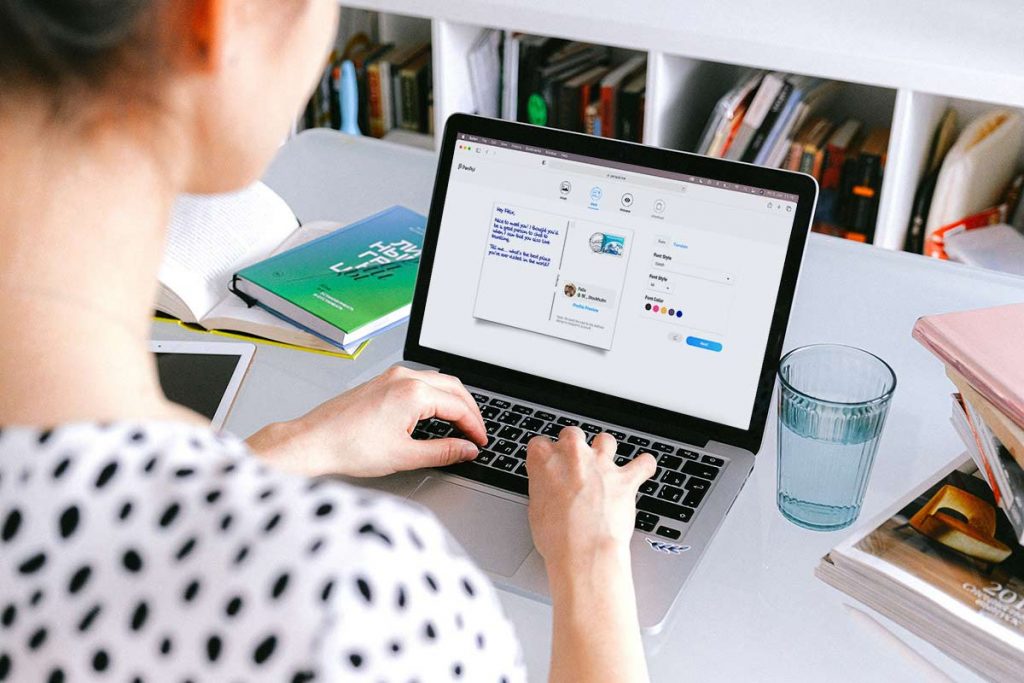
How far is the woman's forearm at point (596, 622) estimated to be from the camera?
2.52 feet

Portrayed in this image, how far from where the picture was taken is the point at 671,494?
3.43 feet

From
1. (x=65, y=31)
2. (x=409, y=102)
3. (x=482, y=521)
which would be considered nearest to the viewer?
(x=65, y=31)

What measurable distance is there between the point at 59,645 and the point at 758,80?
2.24m

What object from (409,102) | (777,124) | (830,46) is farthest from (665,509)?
(409,102)

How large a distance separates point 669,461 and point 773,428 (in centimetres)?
15

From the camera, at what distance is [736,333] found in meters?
1.10

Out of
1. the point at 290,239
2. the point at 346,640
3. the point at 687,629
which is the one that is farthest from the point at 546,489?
the point at 290,239

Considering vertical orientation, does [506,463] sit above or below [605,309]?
below

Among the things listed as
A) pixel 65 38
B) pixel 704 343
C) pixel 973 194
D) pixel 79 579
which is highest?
pixel 65 38

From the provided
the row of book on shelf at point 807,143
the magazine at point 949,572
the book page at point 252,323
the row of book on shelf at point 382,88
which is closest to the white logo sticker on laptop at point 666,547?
the magazine at point 949,572

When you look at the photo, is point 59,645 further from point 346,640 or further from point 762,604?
point 762,604

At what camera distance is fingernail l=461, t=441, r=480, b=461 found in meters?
1.08

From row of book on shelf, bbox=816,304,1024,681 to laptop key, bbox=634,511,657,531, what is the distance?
150 millimetres

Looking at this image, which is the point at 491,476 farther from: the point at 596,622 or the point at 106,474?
the point at 106,474
